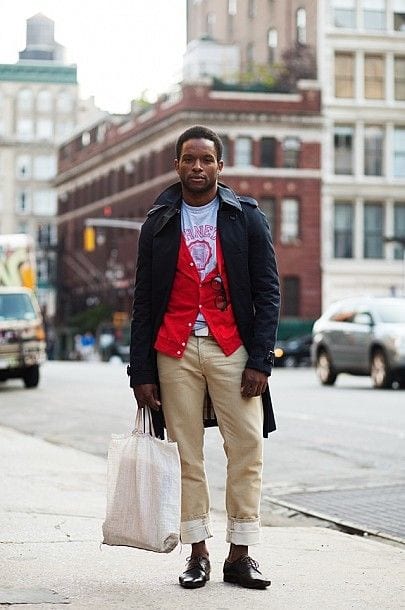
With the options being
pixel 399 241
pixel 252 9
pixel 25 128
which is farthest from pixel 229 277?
pixel 25 128

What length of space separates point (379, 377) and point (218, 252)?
62.0 ft

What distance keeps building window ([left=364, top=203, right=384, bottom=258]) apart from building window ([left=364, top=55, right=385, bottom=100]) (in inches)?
209

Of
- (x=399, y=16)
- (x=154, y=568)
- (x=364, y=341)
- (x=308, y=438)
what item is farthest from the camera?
(x=399, y=16)

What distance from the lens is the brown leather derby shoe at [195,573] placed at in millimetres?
5914

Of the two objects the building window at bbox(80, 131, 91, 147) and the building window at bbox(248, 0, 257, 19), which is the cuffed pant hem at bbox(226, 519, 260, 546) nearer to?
the building window at bbox(248, 0, 257, 19)

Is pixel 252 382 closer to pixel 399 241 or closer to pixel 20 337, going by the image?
pixel 20 337

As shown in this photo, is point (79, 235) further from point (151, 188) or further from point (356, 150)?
point (356, 150)

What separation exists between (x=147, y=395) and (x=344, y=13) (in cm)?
6271

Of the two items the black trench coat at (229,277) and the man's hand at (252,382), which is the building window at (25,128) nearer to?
the black trench coat at (229,277)

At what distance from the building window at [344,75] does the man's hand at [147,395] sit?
202ft

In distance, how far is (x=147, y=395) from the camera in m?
6.05

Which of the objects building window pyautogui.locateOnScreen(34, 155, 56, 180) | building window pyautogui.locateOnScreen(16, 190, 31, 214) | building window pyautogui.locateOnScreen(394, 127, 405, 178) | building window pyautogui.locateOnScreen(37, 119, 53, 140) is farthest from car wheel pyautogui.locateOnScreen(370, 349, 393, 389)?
building window pyautogui.locateOnScreen(16, 190, 31, 214)

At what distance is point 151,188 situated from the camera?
232 ft

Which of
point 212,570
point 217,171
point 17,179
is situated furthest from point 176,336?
point 17,179
